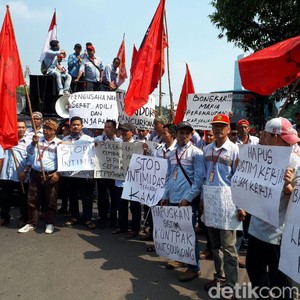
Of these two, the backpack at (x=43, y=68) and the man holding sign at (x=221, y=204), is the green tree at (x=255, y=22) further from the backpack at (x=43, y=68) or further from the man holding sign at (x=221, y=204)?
the man holding sign at (x=221, y=204)

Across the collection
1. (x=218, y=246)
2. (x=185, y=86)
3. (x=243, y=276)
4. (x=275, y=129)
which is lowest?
(x=243, y=276)

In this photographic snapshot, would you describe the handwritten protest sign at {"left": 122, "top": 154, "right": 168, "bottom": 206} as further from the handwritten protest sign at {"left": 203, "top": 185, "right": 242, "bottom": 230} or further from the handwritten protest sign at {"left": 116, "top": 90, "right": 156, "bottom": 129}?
the handwritten protest sign at {"left": 116, "top": 90, "right": 156, "bottom": 129}

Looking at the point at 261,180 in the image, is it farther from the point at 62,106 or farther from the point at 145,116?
the point at 62,106

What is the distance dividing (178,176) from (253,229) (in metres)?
1.39

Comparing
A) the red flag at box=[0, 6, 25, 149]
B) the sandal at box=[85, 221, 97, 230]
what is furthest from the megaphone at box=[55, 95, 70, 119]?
the sandal at box=[85, 221, 97, 230]

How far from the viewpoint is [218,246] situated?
3.85m

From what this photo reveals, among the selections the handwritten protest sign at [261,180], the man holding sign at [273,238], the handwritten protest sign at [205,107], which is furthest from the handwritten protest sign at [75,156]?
the man holding sign at [273,238]

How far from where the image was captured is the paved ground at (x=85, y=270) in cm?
384

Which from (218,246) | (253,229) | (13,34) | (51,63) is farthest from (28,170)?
(51,63)

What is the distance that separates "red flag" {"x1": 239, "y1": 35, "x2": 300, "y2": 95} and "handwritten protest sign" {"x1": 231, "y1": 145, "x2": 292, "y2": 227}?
38.5 inches

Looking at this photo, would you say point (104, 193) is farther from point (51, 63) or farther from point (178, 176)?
point (51, 63)

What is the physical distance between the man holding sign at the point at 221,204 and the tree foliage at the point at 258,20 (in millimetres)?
10466

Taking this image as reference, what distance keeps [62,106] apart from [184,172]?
5343 millimetres

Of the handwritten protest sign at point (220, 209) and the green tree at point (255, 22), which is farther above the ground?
the green tree at point (255, 22)
